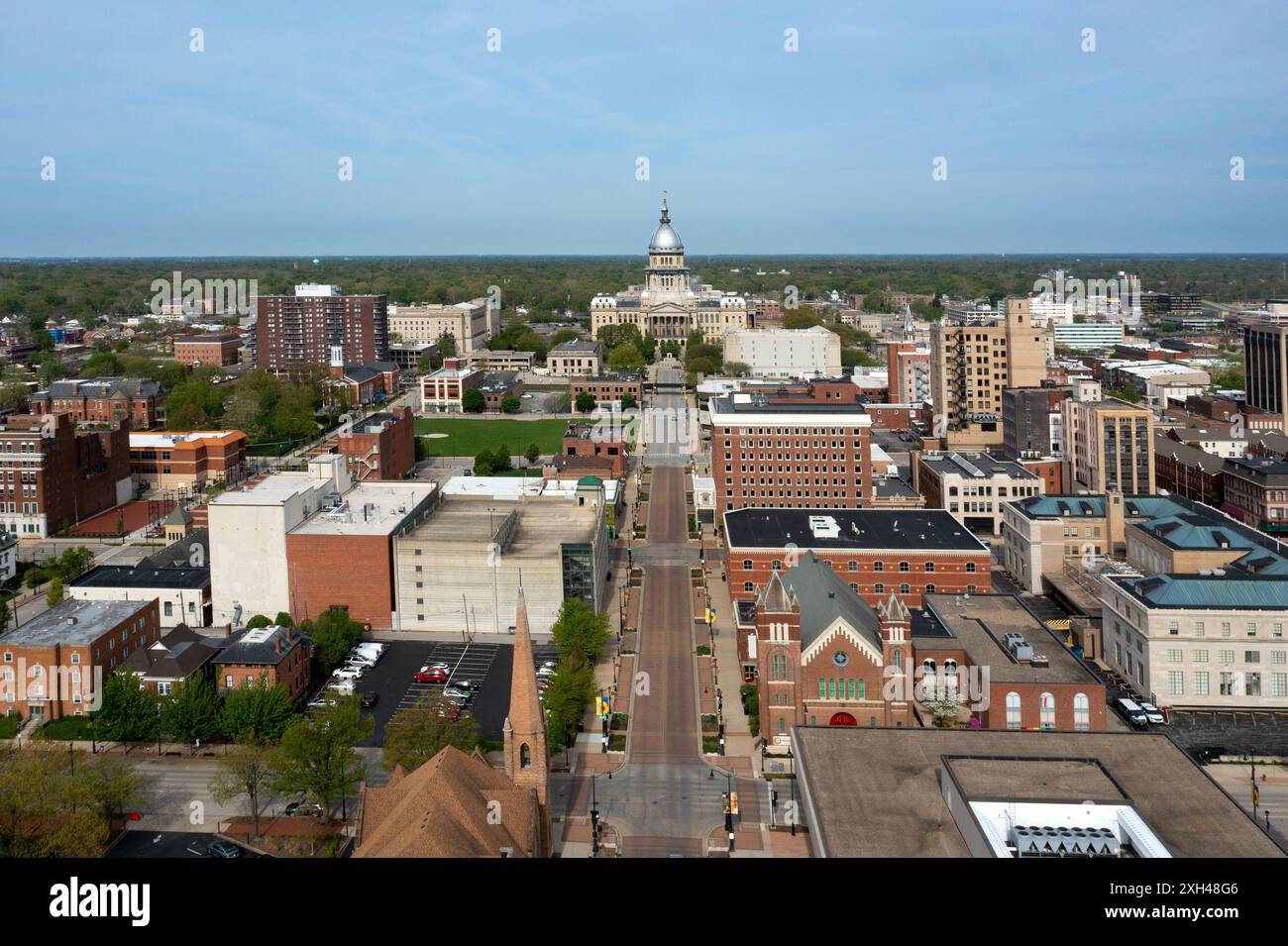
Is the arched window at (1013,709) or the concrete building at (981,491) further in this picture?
the concrete building at (981,491)

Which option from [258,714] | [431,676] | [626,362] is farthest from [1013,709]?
[626,362]

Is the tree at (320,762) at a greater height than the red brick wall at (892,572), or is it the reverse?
the red brick wall at (892,572)

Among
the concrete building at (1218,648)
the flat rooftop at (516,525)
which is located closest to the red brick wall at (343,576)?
the flat rooftop at (516,525)

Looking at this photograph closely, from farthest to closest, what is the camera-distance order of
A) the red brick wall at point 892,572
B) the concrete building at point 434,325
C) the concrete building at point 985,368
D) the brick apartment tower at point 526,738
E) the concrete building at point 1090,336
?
1. the concrete building at point 434,325
2. the concrete building at point 1090,336
3. the concrete building at point 985,368
4. the red brick wall at point 892,572
5. the brick apartment tower at point 526,738

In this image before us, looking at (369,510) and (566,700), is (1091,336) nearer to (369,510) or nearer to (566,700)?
(369,510)

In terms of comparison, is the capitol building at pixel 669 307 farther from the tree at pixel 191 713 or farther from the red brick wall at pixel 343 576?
the tree at pixel 191 713

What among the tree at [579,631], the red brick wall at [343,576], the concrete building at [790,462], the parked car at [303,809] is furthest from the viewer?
the concrete building at [790,462]

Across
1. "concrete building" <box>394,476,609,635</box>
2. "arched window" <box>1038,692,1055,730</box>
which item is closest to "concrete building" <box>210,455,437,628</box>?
"concrete building" <box>394,476,609,635</box>
